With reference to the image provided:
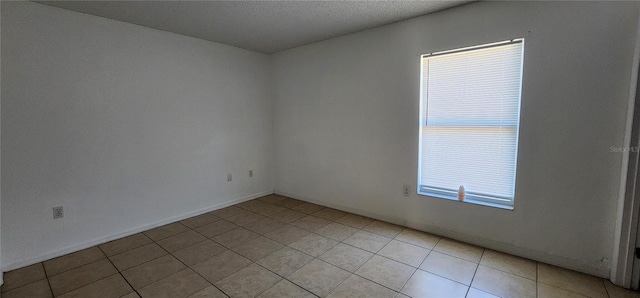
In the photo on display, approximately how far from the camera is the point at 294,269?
89.4 inches

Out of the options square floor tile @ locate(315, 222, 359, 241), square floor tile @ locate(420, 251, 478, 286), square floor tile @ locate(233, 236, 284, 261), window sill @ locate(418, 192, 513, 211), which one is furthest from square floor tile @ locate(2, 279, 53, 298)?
window sill @ locate(418, 192, 513, 211)

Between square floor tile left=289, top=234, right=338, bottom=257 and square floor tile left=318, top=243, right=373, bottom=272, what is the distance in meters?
0.07

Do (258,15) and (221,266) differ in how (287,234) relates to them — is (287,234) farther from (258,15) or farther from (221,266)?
(258,15)

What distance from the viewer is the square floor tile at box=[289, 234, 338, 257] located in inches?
102

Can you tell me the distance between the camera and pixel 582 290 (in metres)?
1.95

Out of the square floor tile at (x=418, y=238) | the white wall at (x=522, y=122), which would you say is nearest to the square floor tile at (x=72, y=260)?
Result: the white wall at (x=522, y=122)

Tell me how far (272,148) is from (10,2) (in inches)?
126

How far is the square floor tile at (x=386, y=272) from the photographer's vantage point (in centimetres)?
206

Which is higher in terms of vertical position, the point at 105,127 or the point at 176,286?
the point at 105,127

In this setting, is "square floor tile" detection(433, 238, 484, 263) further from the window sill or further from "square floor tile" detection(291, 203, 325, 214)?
"square floor tile" detection(291, 203, 325, 214)

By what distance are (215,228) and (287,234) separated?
89 cm

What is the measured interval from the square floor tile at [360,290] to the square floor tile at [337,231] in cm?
77

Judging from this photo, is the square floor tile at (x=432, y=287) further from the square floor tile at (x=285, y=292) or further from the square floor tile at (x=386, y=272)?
the square floor tile at (x=285, y=292)

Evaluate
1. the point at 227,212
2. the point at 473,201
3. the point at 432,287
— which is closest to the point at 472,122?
the point at 473,201
